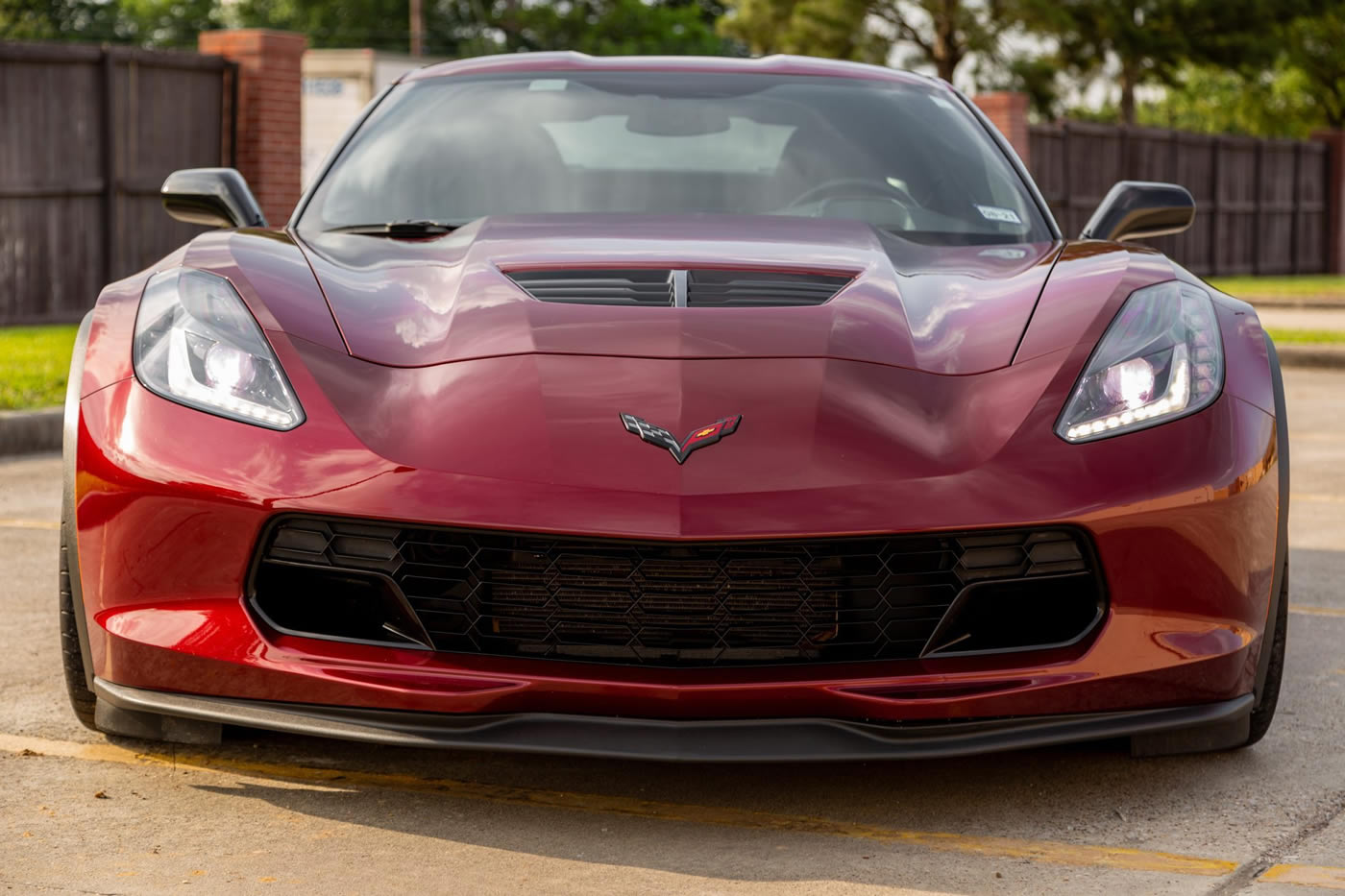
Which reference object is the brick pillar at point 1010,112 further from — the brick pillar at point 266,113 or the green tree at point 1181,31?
the green tree at point 1181,31

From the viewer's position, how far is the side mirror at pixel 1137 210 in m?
4.26

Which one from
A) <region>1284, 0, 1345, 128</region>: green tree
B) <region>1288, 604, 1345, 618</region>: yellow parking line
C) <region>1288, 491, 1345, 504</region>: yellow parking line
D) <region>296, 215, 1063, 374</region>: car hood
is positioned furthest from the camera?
<region>1284, 0, 1345, 128</region>: green tree

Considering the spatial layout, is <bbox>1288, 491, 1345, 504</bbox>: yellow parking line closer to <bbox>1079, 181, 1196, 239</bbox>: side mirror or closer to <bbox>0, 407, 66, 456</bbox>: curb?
<bbox>1079, 181, 1196, 239</bbox>: side mirror

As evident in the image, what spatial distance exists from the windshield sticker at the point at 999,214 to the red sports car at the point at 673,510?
0.83 metres

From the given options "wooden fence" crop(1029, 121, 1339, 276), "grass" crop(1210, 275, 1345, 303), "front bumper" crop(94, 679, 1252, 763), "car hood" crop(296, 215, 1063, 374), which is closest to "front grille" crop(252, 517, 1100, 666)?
"front bumper" crop(94, 679, 1252, 763)

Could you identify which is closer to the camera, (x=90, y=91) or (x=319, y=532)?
(x=319, y=532)

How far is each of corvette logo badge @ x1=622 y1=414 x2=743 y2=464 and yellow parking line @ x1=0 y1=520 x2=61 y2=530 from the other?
11.5 feet

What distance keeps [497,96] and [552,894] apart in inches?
98.3

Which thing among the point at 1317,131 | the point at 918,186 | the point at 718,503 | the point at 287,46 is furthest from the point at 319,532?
the point at 1317,131

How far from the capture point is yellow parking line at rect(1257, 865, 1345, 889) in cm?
256

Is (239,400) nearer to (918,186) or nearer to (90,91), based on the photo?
(918,186)

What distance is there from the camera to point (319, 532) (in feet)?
9.21

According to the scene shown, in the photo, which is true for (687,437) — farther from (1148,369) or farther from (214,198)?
(214,198)

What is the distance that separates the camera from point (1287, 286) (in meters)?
25.9
